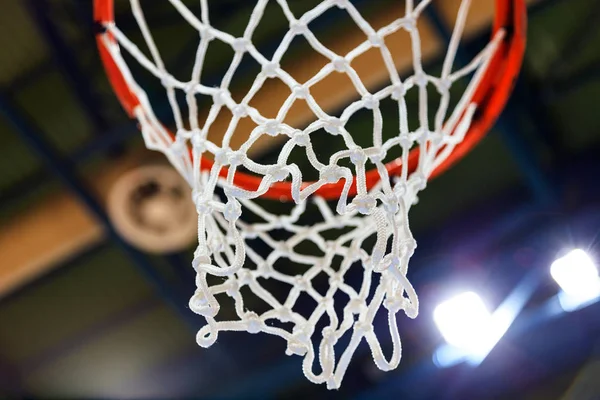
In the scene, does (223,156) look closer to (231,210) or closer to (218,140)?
(231,210)

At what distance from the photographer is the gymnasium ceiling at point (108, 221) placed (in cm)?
301

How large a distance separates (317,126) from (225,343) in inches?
93.5

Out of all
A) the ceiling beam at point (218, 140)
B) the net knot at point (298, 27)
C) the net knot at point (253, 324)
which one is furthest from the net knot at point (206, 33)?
the net knot at point (253, 324)

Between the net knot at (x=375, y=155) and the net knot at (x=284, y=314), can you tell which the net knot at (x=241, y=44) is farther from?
the net knot at (x=284, y=314)

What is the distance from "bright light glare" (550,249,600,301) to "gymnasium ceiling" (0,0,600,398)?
16 cm

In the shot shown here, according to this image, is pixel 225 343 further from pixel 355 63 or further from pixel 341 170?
pixel 341 170

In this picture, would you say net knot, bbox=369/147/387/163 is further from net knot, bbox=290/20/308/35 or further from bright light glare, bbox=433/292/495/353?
bright light glare, bbox=433/292/495/353

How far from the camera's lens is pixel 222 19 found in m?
3.01

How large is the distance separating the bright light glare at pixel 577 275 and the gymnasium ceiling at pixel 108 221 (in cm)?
16

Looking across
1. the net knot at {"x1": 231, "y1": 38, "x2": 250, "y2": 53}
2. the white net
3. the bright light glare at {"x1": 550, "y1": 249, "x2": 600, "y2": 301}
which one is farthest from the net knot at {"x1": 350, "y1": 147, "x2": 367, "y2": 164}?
the bright light glare at {"x1": 550, "y1": 249, "x2": 600, "y2": 301}

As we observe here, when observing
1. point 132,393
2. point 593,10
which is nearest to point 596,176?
point 593,10

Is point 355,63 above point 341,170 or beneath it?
above

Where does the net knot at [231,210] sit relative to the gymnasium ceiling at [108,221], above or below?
below

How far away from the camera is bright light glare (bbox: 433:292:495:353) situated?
3.23m
